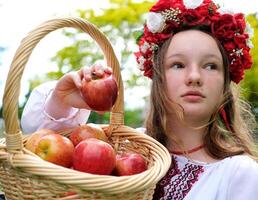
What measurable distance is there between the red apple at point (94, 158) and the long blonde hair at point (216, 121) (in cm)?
50

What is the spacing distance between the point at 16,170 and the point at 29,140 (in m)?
0.21

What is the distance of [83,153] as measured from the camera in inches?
43.8

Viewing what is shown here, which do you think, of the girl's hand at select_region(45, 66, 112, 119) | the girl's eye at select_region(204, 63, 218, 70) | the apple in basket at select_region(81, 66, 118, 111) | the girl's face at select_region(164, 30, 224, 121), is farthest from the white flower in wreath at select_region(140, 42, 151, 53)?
the apple in basket at select_region(81, 66, 118, 111)

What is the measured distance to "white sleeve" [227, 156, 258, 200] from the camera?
141cm

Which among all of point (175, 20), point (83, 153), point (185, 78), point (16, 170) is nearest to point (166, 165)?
point (83, 153)

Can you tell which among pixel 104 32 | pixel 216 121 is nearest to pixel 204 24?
pixel 216 121

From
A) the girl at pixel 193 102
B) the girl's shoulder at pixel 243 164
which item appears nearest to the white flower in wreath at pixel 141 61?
the girl at pixel 193 102

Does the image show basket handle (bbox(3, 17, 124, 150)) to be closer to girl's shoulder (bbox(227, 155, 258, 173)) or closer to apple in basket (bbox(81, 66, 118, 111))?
apple in basket (bbox(81, 66, 118, 111))

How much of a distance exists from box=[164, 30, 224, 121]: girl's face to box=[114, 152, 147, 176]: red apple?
39cm

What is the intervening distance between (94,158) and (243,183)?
20.8 inches

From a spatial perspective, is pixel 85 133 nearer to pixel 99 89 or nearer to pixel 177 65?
pixel 99 89

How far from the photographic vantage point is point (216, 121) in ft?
5.57

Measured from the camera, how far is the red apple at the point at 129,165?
1171 mm

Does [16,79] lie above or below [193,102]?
above
